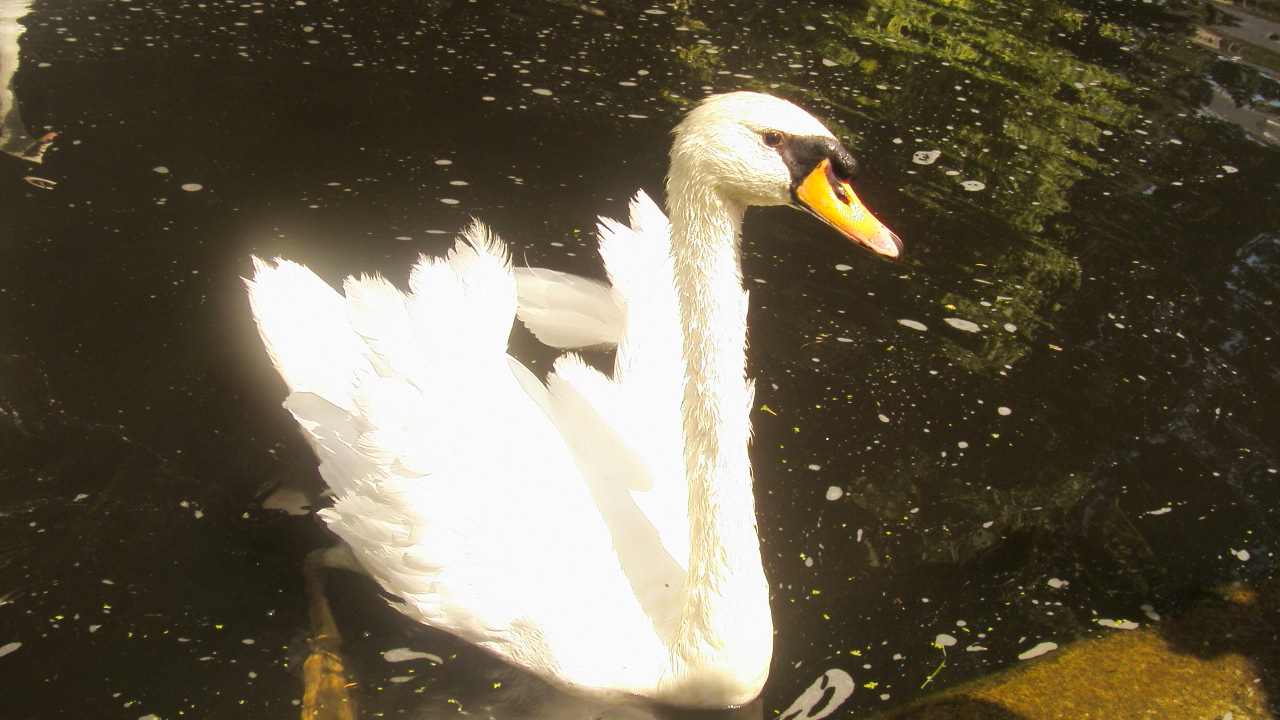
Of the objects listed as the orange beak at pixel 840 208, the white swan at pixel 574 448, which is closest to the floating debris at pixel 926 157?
the white swan at pixel 574 448

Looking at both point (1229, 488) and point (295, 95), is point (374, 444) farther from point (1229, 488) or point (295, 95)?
point (295, 95)

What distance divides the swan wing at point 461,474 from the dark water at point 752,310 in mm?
249

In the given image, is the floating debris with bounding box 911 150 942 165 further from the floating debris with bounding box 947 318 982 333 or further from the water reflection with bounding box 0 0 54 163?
the water reflection with bounding box 0 0 54 163

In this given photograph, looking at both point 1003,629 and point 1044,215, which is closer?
point 1003,629

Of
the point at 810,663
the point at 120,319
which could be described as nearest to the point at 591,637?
the point at 810,663

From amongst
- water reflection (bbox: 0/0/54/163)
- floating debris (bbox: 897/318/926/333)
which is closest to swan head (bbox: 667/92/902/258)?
floating debris (bbox: 897/318/926/333)

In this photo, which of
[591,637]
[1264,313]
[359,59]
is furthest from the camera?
[359,59]

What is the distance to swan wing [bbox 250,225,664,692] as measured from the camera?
278cm

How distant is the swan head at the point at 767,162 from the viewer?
8.50 ft

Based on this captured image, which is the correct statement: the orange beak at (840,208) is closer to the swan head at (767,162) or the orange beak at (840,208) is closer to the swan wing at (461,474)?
the swan head at (767,162)

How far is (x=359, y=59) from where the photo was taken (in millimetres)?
6863

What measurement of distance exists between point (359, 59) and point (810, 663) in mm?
5317

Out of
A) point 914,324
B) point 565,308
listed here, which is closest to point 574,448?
point 565,308

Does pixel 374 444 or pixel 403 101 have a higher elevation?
pixel 374 444
